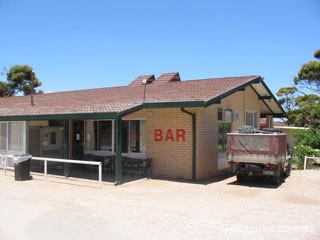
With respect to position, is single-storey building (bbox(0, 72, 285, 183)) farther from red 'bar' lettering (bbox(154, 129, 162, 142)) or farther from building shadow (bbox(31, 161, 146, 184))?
building shadow (bbox(31, 161, 146, 184))

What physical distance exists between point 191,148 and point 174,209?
5.58 m

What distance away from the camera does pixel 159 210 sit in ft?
31.9

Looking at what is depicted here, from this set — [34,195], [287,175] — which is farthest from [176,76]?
[34,195]

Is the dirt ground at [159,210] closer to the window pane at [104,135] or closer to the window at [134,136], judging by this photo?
the window at [134,136]

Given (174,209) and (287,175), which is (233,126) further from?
(174,209)

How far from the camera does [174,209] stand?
388 inches

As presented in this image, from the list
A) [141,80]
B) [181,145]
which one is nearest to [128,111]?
[181,145]

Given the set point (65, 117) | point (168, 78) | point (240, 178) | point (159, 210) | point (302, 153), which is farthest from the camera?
point (168, 78)

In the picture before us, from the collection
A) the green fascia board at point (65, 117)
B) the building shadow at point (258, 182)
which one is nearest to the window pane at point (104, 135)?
the green fascia board at point (65, 117)

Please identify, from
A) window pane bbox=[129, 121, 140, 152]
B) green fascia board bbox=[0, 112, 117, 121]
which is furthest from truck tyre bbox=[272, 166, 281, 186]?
green fascia board bbox=[0, 112, 117, 121]

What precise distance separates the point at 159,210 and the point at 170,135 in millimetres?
6142

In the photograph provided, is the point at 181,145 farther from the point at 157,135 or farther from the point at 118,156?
the point at 118,156

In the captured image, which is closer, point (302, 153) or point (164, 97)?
point (164, 97)

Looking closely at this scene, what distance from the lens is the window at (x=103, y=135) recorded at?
1750cm
